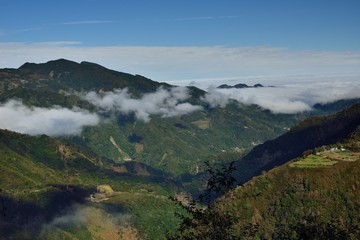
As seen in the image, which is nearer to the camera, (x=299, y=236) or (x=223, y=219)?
(x=223, y=219)

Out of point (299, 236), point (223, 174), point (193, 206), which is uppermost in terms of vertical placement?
point (223, 174)

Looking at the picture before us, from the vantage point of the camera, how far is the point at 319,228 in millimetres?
71000

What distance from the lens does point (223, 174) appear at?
6950 cm

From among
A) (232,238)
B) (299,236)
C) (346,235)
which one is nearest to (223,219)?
(232,238)

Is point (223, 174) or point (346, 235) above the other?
point (223, 174)

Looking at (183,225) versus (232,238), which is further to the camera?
(183,225)

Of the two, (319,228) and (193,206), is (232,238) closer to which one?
(193,206)

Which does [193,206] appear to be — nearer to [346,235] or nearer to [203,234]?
[203,234]

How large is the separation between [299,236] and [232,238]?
13186 mm

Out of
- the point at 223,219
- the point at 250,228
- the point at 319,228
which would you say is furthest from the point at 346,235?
the point at 223,219

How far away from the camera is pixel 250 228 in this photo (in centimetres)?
6762

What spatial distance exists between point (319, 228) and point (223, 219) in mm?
15999

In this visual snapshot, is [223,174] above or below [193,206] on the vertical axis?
above

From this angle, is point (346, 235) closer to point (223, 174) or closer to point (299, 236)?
point (299, 236)
